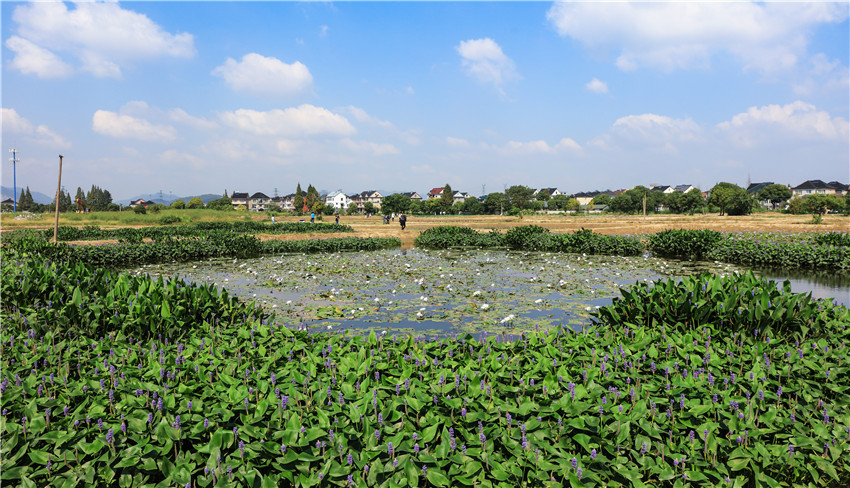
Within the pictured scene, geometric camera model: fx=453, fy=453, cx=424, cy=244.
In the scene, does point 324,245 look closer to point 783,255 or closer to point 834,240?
point 783,255

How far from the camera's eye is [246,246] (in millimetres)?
20672

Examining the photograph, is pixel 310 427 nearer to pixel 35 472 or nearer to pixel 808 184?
pixel 35 472

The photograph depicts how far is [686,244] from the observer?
18.3 metres

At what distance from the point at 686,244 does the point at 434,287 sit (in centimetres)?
1280

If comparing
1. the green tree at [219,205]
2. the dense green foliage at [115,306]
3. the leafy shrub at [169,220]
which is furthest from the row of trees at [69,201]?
the dense green foliage at [115,306]

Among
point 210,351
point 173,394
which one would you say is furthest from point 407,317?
point 173,394

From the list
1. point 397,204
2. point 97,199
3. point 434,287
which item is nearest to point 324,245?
point 434,287

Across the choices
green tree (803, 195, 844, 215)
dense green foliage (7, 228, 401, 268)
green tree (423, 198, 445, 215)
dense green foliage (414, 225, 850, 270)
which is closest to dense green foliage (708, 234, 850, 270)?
dense green foliage (414, 225, 850, 270)

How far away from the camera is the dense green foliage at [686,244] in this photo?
18.0 m

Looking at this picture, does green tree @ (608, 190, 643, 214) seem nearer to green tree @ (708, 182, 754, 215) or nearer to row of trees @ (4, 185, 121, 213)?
green tree @ (708, 182, 754, 215)

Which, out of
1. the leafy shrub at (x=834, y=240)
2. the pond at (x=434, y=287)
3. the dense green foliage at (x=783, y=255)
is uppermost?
the leafy shrub at (x=834, y=240)

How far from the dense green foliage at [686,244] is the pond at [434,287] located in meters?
2.43

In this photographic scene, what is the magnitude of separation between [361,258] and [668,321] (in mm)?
13244

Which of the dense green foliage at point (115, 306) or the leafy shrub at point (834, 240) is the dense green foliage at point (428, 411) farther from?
the leafy shrub at point (834, 240)
